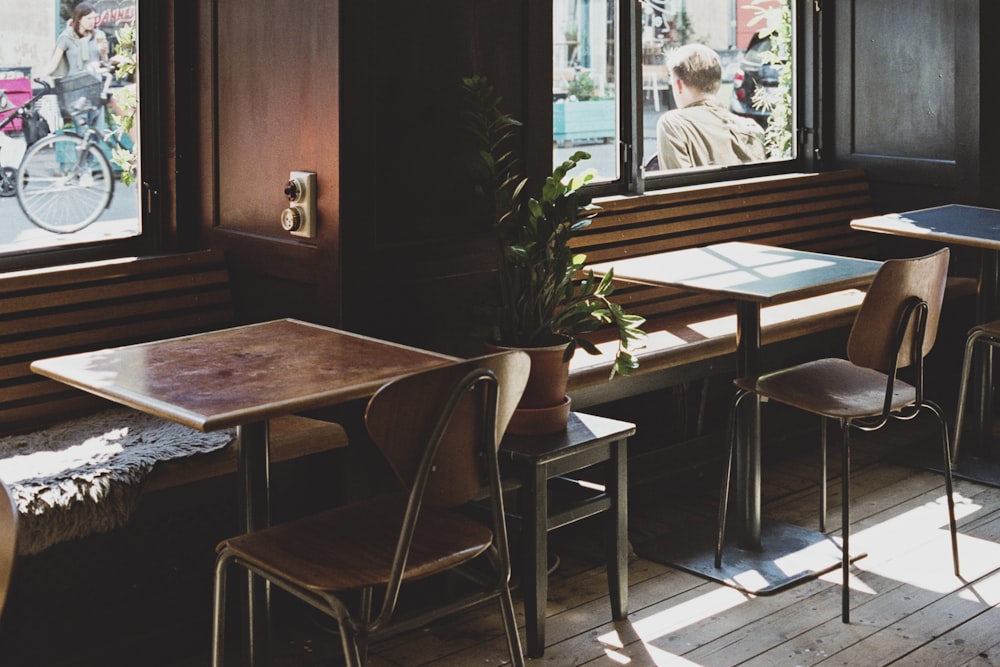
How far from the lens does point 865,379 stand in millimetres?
4254

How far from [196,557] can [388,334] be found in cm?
86

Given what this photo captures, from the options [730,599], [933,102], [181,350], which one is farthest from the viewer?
[933,102]

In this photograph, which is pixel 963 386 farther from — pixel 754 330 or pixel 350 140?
pixel 350 140

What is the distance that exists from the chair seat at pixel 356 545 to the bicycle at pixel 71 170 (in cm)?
156

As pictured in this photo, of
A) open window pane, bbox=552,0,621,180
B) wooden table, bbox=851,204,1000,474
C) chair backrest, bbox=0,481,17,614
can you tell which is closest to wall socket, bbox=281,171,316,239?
open window pane, bbox=552,0,621,180

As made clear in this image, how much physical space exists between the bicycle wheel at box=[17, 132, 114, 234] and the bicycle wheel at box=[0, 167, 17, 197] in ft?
0.05

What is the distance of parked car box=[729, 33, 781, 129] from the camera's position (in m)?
6.13

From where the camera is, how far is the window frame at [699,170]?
5504mm

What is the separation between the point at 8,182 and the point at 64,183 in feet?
0.58

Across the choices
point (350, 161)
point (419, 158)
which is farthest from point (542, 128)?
point (350, 161)

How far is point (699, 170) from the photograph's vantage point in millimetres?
5930

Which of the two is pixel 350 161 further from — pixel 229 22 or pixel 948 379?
pixel 948 379

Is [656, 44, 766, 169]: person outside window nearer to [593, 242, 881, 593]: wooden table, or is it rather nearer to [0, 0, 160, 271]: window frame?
[593, 242, 881, 593]: wooden table

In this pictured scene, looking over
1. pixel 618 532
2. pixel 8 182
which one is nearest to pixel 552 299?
pixel 618 532
